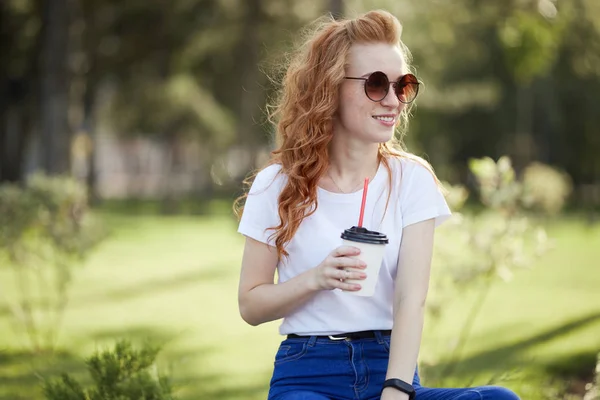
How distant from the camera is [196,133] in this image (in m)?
34.5

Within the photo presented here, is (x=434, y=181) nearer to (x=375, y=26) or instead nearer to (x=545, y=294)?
(x=375, y=26)

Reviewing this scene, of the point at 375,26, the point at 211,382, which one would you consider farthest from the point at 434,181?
the point at 211,382

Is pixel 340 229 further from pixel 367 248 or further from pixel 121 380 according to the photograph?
pixel 121 380

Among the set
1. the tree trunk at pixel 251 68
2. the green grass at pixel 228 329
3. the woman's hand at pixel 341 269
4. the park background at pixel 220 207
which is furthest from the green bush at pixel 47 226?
the tree trunk at pixel 251 68

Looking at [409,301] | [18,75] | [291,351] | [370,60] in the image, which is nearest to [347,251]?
[409,301]

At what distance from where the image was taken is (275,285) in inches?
115

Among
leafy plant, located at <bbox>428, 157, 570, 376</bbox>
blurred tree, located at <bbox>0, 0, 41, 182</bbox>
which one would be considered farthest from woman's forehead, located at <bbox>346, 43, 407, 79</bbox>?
blurred tree, located at <bbox>0, 0, 41, 182</bbox>

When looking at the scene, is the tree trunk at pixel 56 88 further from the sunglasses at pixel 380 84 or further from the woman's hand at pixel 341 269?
the woman's hand at pixel 341 269

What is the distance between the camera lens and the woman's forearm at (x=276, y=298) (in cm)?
280

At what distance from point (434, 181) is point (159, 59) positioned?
29.1 meters

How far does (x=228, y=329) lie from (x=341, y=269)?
23.5ft

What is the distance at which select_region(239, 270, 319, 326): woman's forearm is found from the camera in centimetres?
280

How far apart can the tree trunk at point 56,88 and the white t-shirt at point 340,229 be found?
14596 millimetres

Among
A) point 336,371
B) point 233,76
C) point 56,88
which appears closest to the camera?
point 336,371
